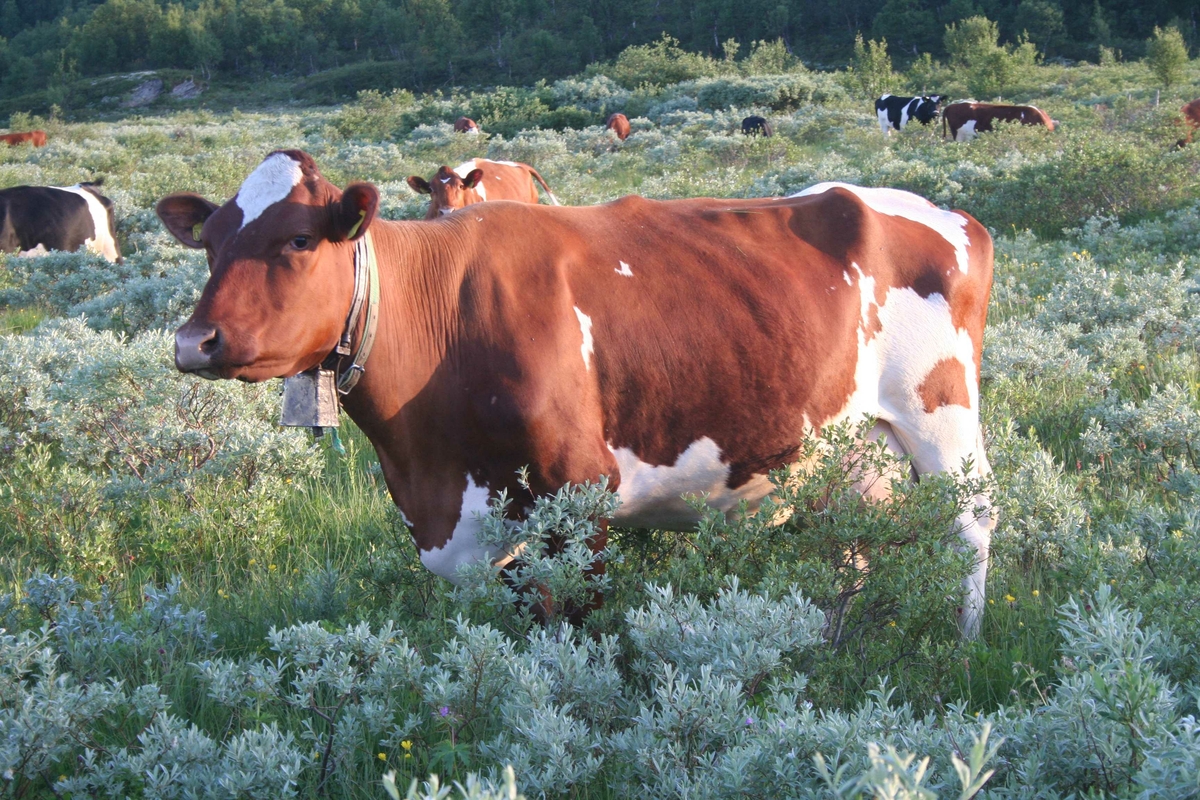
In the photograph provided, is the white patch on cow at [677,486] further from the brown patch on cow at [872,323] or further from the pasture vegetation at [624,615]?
the brown patch on cow at [872,323]

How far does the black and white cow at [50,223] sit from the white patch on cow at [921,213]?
13.1m

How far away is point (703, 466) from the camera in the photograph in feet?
12.0

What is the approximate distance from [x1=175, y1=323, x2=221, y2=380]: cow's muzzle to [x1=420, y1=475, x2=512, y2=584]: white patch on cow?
95cm

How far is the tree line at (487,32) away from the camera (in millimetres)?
62250

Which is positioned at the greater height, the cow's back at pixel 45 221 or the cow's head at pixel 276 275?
the cow's head at pixel 276 275

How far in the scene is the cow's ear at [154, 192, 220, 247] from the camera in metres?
3.39

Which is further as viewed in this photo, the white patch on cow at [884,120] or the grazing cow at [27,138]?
the grazing cow at [27,138]

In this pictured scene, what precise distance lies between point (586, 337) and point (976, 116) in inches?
907

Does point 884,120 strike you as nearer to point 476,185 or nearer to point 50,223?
point 476,185

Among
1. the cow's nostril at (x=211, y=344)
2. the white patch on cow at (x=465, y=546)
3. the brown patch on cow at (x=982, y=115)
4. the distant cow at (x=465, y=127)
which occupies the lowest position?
the distant cow at (x=465, y=127)

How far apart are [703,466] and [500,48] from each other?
86.2 metres

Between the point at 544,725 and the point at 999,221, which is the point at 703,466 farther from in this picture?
the point at 999,221

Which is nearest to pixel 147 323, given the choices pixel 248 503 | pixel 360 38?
pixel 248 503

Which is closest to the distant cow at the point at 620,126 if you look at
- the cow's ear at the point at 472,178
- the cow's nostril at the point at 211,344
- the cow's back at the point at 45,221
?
the cow's back at the point at 45,221
